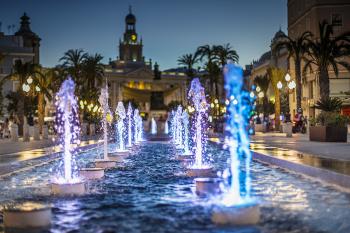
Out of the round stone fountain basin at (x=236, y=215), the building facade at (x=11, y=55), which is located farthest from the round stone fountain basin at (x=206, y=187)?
the building facade at (x=11, y=55)

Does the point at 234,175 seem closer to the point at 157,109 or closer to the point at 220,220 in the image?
the point at 220,220

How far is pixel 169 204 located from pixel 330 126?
19.8 metres

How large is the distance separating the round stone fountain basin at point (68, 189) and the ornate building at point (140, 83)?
104 meters

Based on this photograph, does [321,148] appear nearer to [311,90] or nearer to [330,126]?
[330,126]

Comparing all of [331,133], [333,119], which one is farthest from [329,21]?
[331,133]


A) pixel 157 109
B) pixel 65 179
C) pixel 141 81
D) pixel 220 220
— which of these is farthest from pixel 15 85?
pixel 141 81

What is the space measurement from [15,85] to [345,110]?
4299cm

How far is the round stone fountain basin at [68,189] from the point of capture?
34.6ft

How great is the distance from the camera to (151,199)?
9797mm

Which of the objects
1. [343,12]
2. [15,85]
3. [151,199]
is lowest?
[151,199]

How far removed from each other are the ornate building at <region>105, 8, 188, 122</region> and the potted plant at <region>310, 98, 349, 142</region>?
282 feet

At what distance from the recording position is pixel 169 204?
9.12 meters

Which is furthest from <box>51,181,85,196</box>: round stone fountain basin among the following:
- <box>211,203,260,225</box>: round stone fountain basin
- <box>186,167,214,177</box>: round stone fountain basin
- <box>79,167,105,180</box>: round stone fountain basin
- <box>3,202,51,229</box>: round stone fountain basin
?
<box>211,203,260,225</box>: round stone fountain basin

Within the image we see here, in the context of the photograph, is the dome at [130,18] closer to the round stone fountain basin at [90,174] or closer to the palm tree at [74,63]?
the palm tree at [74,63]
